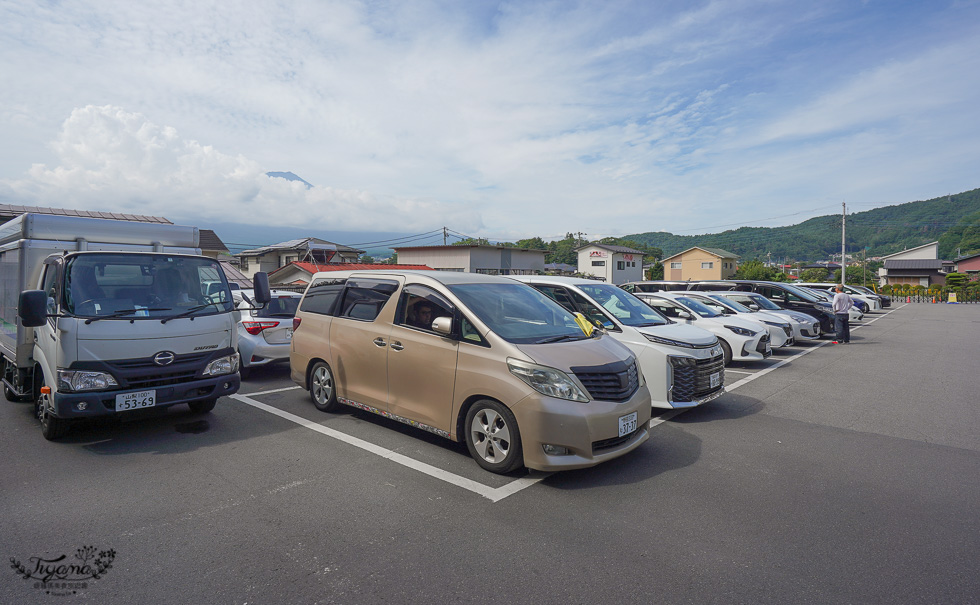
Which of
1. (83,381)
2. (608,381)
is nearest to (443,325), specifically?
(608,381)

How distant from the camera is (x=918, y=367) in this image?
10445mm

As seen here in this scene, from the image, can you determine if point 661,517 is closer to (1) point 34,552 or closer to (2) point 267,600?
(2) point 267,600

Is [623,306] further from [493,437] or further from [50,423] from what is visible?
[50,423]

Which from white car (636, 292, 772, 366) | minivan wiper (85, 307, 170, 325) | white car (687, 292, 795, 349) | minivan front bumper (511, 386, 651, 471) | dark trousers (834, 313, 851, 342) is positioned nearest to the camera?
minivan front bumper (511, 386, 651, 471)

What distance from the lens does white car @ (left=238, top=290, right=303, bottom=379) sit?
867cm

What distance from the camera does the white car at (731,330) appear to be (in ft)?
32.5

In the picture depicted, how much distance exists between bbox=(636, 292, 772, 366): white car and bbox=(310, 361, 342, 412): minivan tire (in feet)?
20.6

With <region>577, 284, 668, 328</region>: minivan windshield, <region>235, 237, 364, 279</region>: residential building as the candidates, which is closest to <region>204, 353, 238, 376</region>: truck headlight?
<region>577, 284, 668, 328</region>: minivan windshield

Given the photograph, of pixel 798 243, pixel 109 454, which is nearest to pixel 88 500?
pixel 109 454

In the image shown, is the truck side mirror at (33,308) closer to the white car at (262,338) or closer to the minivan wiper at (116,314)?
the minivan wiper at (116,314)

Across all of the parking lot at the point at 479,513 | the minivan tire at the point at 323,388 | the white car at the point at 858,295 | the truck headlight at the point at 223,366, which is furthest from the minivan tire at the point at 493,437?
the white car at the point at 858,295

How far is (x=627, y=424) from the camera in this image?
14.6 ft

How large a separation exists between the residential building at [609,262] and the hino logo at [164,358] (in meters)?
52.7

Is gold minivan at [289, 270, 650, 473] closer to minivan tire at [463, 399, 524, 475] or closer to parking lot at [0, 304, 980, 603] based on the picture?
minivan tire at [463, 399, 524, 475]
